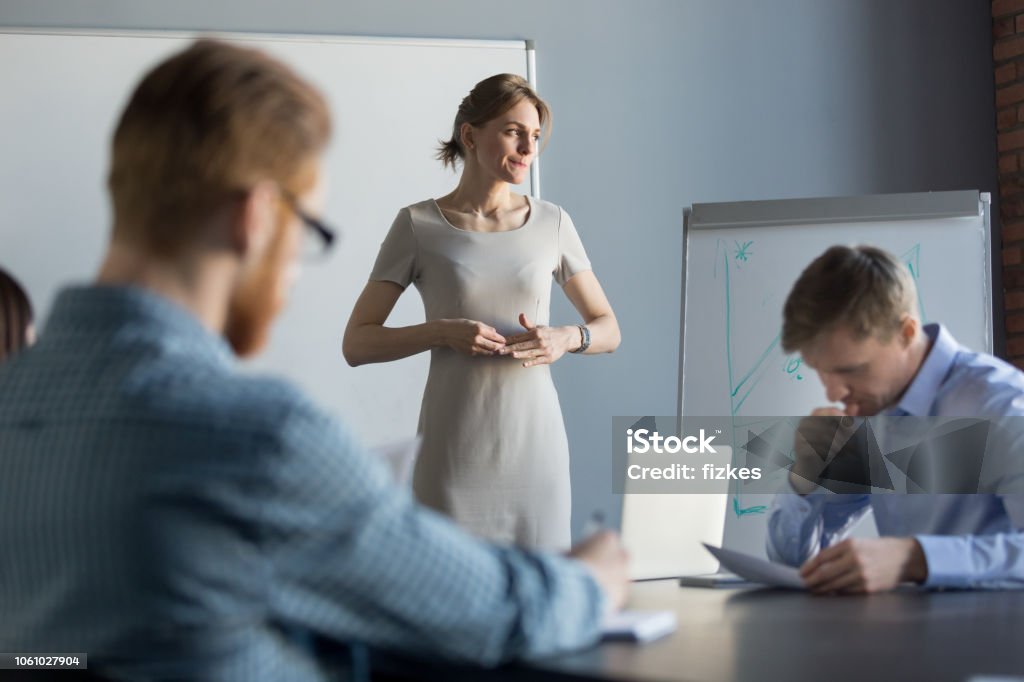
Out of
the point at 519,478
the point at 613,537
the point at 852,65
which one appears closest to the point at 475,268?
the point at 519,478

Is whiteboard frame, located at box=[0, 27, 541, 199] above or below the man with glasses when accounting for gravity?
above

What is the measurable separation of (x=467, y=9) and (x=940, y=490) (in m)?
2.44

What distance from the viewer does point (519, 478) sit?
2393 millimetres

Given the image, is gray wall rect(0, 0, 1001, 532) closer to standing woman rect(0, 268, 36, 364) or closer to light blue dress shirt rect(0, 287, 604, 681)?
standing woman rect(0, 268, 36, 364)

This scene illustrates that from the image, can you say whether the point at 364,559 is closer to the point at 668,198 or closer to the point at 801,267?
the point at 801,267

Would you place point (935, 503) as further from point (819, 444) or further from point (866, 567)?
point (866, 567)

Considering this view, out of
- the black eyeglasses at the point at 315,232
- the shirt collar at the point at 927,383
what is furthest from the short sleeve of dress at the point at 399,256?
the black eyeglasses at the point at 315,232

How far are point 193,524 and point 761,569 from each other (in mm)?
842

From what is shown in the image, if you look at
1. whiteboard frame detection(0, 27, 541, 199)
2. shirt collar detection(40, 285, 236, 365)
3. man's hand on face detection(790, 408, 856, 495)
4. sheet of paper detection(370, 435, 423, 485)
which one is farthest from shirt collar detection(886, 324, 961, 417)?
whiteboard frame detection(0, 27, 541, 199)

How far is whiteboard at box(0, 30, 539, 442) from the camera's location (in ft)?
10.5

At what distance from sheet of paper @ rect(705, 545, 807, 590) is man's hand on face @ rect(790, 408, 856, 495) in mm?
374

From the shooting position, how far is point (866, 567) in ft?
4.32

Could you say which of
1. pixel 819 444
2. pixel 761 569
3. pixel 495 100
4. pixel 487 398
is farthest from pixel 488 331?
pixel 761 569

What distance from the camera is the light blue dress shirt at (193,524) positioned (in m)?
0.74
